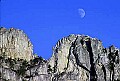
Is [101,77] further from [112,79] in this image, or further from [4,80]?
[4,80]

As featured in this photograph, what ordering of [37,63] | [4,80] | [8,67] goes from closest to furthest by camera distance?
[4,80], [8,67], [37,63]

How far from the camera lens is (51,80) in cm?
18675

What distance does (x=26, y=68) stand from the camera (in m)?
190

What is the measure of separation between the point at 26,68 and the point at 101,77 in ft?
77.8

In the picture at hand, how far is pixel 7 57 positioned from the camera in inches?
7766

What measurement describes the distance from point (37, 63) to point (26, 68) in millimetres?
7768

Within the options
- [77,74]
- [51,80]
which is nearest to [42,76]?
[51,80]

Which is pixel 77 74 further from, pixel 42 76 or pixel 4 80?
pixel 4 80

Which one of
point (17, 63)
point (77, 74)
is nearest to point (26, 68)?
point (17, 63)

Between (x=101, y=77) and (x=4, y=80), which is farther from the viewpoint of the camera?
(x=101, y=77)

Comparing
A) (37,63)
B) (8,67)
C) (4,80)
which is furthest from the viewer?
(37,63)

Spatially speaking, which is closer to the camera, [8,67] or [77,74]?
[8,67]

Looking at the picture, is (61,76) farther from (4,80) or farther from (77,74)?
(4,80)

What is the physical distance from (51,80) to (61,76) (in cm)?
689
